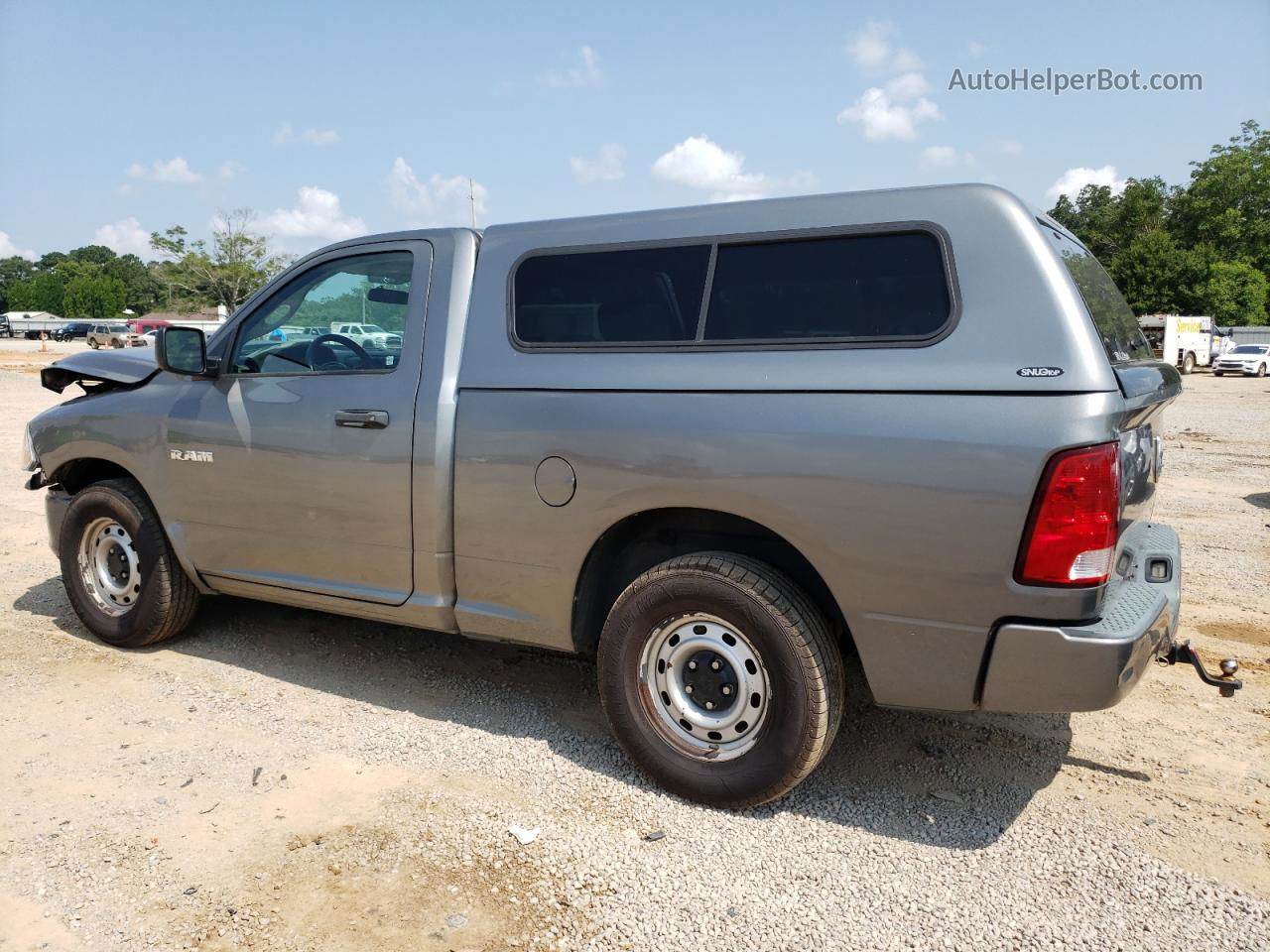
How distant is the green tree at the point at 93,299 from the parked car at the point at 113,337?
4261 centimetres

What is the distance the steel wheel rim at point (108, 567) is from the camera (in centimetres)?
493

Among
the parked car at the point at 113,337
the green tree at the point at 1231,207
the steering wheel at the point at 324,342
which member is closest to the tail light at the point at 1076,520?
the steering wheel at the point at 324,342

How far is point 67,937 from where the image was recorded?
2686mm

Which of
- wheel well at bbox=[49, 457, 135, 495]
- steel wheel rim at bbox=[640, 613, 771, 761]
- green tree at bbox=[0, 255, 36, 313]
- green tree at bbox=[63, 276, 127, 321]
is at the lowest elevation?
steel wheel rim at bbox=[640, 613, 771, 761]

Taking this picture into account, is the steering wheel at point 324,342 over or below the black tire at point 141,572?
over

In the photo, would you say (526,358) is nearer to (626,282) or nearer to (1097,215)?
(626,282)

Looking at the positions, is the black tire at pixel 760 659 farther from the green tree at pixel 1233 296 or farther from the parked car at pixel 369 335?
the green tree at pixel 1233 296

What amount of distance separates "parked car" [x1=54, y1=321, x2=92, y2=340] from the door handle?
79315 millimetres

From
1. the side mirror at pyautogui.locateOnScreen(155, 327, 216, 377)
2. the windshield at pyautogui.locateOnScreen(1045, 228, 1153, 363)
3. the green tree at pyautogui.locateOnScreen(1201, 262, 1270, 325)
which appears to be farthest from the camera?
the green tree at pyautogui.locateOnScreen(1201, 262, 1270, 325)

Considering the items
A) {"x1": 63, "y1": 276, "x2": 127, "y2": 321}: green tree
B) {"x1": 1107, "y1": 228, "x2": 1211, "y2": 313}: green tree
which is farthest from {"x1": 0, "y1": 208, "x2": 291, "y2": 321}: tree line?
{"x1": 1107, "y1": 228, "x2": 1211, "y2": 313}: green tree

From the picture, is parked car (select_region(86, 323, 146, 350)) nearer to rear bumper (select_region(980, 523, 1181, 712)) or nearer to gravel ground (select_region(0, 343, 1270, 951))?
gravel ground (select_region(0, 343, 1270, 951))

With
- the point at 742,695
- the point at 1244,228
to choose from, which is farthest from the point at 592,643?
the point at 1244,228

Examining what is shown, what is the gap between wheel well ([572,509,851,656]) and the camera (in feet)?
11.1

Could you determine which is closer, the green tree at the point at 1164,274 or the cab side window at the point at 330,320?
the cab side window at the point at 330,320
